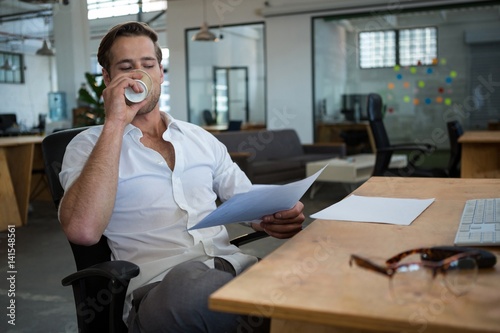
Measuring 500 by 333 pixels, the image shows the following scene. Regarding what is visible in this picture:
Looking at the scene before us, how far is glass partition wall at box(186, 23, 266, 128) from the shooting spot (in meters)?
12.0

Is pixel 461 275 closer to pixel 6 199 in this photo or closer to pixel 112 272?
pixel 112 272

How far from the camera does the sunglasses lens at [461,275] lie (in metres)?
0.82

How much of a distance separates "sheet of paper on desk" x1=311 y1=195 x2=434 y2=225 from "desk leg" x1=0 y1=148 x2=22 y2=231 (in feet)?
14.7

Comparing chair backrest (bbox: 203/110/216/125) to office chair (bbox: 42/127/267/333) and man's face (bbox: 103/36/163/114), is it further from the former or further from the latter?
office chair (bbox: 42/127/267/333)

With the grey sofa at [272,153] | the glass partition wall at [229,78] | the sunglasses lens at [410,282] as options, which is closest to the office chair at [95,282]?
the sunglasses lens at [410,282]

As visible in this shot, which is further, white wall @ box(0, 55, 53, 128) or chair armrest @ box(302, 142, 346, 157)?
white wall @ box(0, 55, 53, 128)

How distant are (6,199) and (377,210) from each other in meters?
4.70

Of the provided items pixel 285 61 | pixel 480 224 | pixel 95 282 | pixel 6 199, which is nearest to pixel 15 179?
pixel 6 199

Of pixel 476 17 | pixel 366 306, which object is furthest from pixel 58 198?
pixel 476 17

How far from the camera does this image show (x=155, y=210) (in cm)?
167

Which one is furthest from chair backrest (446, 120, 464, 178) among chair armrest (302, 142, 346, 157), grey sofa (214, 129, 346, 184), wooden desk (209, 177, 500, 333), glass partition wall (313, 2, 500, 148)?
glass partition wall (313, 2, 500, 148)

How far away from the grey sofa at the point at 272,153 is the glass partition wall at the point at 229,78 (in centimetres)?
388

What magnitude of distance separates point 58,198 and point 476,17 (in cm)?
901

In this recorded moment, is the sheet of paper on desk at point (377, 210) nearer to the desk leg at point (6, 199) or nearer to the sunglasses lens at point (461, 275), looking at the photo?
the sunglasses lens at point (461, 275)
